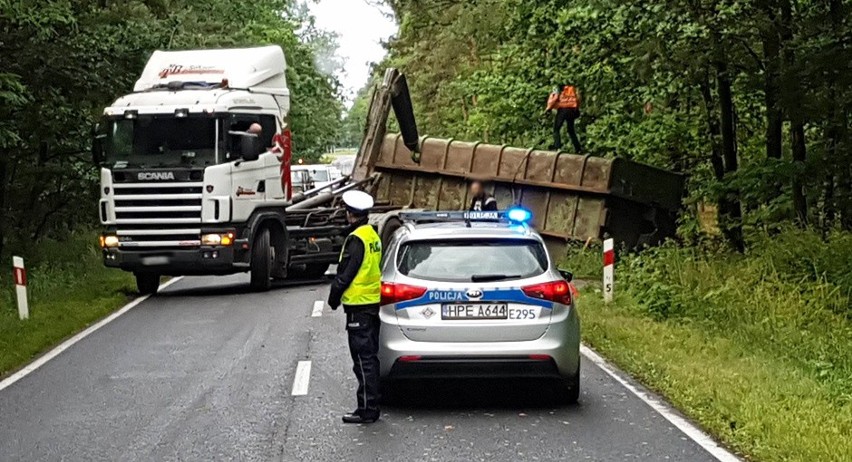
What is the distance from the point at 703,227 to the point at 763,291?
9371 mm

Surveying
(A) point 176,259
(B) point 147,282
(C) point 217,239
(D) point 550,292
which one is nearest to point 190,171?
(C) point 217,239

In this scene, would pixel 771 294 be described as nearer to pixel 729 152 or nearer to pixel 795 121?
pixel 795 121

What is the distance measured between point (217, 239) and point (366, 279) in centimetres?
1077

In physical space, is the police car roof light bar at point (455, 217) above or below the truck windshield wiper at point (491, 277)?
above

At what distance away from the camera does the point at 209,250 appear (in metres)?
19.6

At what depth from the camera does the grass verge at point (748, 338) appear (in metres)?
8.46

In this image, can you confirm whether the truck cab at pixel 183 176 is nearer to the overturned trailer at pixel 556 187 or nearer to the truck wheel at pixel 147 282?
the truck wheel at pixel 147 282

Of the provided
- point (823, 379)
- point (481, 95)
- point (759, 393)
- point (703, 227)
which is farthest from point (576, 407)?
point (481, 95)

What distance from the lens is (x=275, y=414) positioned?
964 cm

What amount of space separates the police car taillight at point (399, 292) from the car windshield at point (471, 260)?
133mm

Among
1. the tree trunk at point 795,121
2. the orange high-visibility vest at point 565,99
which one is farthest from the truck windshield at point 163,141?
the tree trunk at point 795,121

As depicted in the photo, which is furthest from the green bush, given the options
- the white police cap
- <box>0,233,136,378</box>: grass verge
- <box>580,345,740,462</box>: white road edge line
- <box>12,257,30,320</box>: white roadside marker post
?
<box>12,257,30,320</box>: white roadside marker post

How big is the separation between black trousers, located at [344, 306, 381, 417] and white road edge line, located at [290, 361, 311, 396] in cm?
143

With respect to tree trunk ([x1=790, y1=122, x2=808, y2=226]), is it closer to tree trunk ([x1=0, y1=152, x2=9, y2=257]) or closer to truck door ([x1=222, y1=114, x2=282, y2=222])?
truck door ([x1=222, y1=114, x2=282, y2=222])
